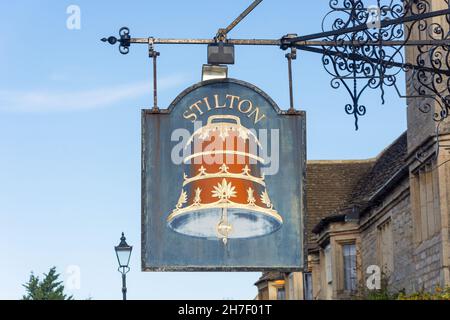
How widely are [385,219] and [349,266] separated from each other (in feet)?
17.1

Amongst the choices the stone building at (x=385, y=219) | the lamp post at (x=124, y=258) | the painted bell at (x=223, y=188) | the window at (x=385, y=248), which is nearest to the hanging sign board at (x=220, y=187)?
the painted bell at (x=223, y=188)

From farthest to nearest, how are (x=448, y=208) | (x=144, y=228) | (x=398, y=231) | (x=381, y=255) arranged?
(x=381, y=255) < (x=398, y=231) < (x=448, y=208) < (x=144, y=228)

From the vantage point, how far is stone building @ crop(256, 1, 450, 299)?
962 inches

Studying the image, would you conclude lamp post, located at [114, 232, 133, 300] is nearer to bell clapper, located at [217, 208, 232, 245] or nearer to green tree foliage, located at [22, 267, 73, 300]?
bell clapper, located at [217, 208, 232, 245]

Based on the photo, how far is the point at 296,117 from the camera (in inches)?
482

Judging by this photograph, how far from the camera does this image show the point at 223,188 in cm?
1198

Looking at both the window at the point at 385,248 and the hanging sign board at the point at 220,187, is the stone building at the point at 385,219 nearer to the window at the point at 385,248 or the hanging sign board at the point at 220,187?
the window at the point at 385,248

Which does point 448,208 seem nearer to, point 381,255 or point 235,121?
point 381,255

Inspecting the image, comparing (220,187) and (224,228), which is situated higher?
(220,187)

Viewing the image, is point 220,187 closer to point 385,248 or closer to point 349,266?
point 385,248

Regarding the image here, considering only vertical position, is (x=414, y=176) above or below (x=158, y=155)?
above

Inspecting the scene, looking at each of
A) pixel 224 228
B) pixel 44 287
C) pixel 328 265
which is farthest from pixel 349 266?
pixel 44 287
